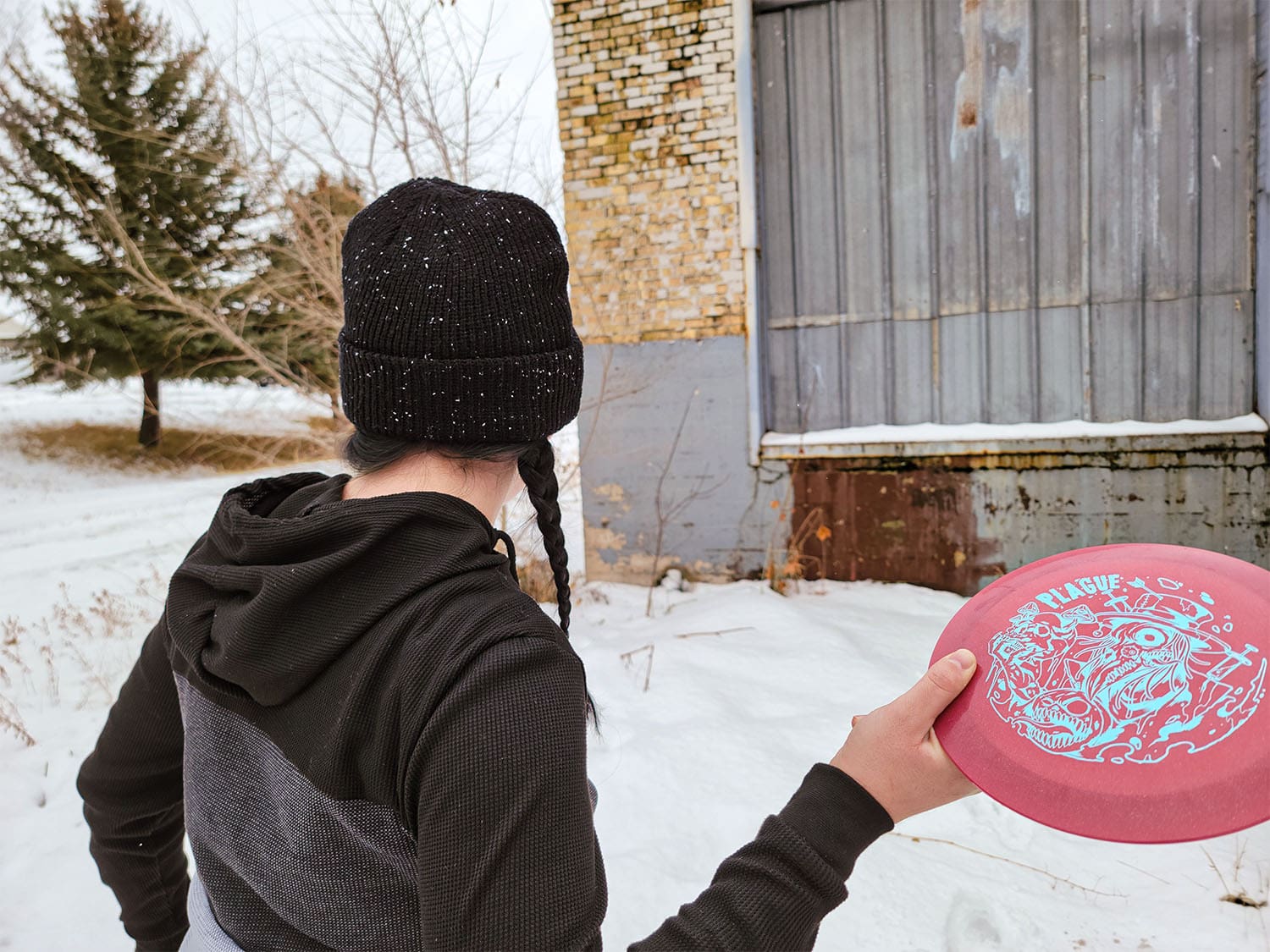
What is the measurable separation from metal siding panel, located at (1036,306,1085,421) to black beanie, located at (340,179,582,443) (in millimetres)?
5007

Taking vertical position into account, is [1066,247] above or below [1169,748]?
above

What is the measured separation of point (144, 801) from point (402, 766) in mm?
856

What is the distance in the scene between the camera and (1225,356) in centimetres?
496

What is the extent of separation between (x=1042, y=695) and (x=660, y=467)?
4.76 m

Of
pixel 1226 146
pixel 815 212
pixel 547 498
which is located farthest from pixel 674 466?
pixel 547 498

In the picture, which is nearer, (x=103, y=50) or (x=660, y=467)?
(x=660, y=467)

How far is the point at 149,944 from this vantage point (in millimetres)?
1448

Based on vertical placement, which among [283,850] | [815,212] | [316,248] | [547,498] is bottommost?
[283,850]

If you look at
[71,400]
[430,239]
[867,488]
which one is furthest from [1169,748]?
[71,400]

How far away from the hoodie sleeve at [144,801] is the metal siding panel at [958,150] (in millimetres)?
5197

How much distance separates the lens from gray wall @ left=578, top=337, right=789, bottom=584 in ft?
18.2

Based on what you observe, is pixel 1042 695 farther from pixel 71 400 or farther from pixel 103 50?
pixel 71 400

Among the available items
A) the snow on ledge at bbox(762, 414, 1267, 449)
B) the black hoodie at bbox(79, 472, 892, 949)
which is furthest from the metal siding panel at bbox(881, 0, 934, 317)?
the black hoodie at bbox(79, 472, 892, 949)

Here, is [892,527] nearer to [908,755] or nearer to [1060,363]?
[1060,363]
